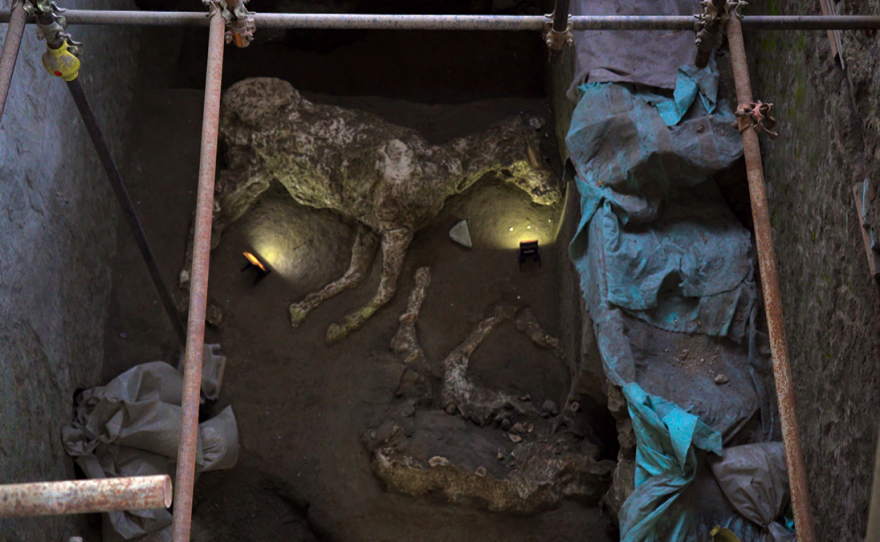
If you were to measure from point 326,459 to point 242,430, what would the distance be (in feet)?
2.27

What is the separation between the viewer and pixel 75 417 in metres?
4.98

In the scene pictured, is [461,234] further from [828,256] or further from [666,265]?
[828,256]

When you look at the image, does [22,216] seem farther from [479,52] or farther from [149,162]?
[479,52]

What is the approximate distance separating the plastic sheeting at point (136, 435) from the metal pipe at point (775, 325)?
3690mm

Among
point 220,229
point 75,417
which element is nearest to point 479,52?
point 220,229

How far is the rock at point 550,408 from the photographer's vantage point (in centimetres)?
555

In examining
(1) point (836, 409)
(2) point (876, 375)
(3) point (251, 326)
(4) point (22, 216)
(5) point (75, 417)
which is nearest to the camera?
(2) point (876, 375)

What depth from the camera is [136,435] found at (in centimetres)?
488

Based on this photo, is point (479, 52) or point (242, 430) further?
point (479, 52)

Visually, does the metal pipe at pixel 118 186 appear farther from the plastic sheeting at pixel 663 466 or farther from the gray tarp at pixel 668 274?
the plastic sheeting at pixel 663 466

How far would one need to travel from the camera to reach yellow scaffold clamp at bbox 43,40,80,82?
3264 millimetres

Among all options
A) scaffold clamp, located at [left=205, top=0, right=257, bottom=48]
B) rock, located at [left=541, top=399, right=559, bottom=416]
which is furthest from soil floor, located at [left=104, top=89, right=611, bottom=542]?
scaffold clamp, located at [left=205, top=0, right=257, bottom=48]

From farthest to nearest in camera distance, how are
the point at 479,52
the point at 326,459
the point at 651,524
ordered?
the point at 479,52, the point at 326,459, the point at 651,524

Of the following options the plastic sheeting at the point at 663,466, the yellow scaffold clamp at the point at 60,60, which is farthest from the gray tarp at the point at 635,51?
the yellow scaffold clamp at the point at 60,60
